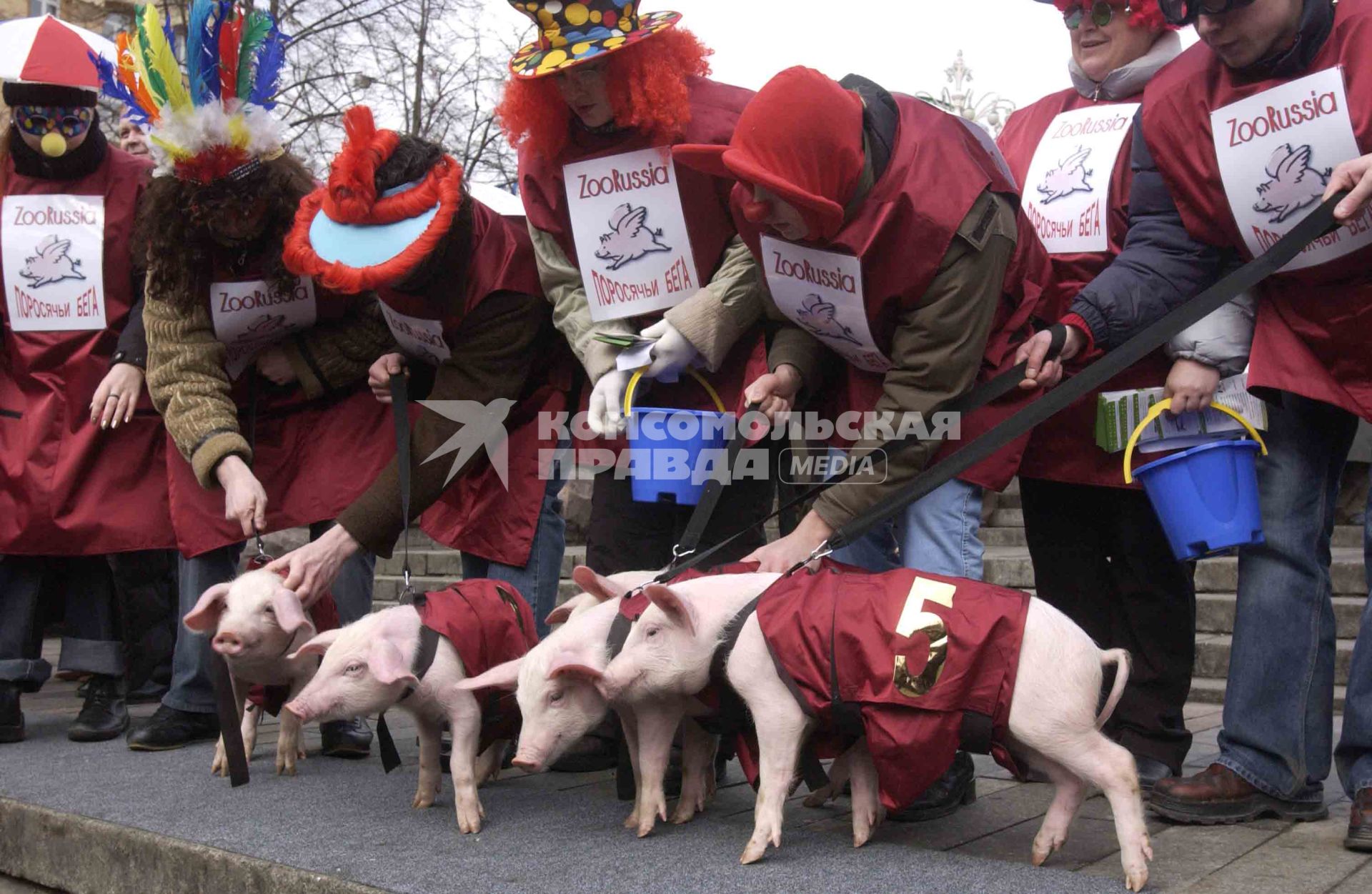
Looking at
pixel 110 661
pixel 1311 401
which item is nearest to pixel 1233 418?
pixel 1311 401

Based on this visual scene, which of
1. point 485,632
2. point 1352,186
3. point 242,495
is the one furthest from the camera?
point 242,495

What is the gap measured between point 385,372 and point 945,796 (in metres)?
2.04

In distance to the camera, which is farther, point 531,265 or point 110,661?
point 110,661

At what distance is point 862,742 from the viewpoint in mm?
2955

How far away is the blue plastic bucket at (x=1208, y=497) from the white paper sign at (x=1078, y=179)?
2.69ft

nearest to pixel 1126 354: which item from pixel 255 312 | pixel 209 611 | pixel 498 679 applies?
pixel 498 679

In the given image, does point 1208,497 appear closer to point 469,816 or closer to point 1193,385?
point 1193,385

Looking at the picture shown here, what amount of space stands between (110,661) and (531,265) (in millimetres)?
2222

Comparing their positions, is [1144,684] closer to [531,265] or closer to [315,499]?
[531,265]

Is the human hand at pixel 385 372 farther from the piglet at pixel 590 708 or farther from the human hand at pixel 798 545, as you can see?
the human hand at pixel 798 545

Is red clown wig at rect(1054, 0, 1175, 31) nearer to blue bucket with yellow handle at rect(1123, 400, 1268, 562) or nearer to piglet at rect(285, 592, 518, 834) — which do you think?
blue bucket with yellow handle at rect(1123, 400, 1268, 562)

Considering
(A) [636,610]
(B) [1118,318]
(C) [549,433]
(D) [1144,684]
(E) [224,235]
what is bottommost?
(D) [1144,684]

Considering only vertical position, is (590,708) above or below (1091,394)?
below

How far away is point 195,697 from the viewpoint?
4500 millimetres
